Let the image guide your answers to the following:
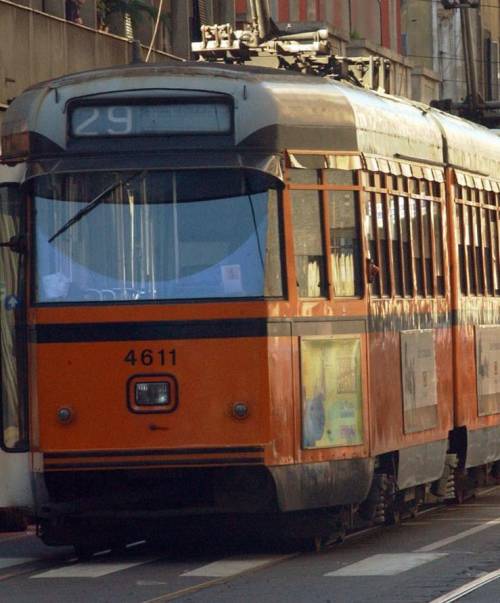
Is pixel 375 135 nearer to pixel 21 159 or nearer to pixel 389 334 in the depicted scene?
pixel 389 334

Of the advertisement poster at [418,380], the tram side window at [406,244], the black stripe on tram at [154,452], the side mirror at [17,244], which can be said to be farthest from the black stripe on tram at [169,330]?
the tram side window at [406,244]

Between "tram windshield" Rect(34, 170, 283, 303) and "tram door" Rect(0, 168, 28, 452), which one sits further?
"tram door" Rect(0, 168, 28, 452)

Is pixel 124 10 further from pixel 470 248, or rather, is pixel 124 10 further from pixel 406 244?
pixel 406 244

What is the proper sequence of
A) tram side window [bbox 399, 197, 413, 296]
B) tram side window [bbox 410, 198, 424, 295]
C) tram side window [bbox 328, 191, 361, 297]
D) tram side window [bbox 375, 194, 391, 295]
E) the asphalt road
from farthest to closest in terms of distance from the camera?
tram side window [bbox 410, 198, 424, 295]
tram side window [bbox 399, 197, 413, 296]
tram side window [bbox 375, 194, 391, 295]
tram side window [bbox 328, 191, 361, 297]
the asphalt road

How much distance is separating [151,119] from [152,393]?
1675mm

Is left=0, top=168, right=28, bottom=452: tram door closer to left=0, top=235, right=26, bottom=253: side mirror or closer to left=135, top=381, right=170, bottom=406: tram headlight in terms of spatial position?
left=0, top=235, right=26, bottom=253: side mirror

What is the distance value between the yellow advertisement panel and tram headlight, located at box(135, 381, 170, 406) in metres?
0.89

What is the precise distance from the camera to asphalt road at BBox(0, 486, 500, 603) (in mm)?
12445

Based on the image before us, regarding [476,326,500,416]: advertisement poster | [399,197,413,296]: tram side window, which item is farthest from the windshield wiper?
[476,326,500,416]: advertisement poster

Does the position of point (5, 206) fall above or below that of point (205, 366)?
above

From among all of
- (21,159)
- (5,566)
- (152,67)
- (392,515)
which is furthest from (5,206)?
(392,515)

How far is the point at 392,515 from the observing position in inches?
665

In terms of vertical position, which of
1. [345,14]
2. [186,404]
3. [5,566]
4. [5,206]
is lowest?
[5,566]

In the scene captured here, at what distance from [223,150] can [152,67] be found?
0.81 meters
